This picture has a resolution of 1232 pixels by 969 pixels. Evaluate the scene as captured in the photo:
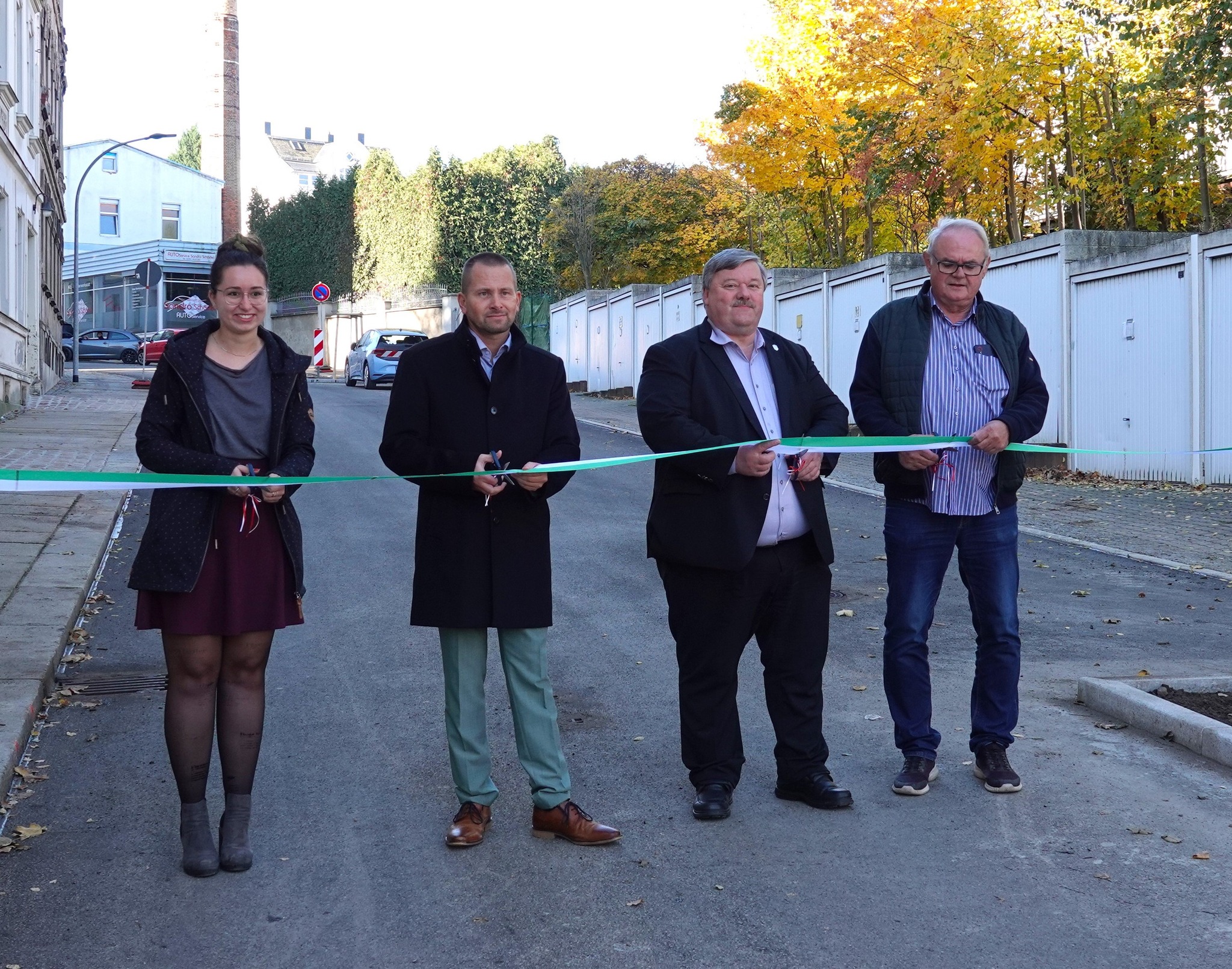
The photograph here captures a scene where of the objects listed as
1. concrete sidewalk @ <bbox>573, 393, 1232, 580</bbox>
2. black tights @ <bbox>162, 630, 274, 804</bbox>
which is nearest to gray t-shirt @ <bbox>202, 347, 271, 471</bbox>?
black tights @ <bbox>162, 630, 274, 804</bbox>

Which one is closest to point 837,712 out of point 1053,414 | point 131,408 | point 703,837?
point 703,837

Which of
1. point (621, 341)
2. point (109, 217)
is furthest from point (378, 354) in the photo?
point (109, 217)

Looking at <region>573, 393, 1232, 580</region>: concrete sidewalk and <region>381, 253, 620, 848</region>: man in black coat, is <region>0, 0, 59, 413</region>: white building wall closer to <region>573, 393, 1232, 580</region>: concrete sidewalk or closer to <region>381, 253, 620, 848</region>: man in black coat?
<region>573, 393, 1232, 580</region>: concrete sidewalk

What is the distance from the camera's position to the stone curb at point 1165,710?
5488 millimetres

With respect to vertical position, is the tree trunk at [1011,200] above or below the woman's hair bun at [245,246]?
Result: above

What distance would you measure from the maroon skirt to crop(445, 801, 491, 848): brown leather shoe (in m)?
0.85

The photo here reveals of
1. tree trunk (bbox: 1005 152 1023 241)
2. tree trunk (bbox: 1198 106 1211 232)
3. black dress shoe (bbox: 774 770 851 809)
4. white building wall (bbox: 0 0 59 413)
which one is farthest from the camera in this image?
tree trunk (bbox: 1005 152 1023 241)

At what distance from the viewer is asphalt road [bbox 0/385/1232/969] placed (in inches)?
147

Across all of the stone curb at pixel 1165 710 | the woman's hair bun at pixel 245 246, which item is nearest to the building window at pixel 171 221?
the stone curb at pixel 1165 710

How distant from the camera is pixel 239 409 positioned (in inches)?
173

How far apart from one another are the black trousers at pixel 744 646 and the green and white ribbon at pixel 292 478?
0.35 m

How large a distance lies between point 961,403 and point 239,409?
2.57 metres

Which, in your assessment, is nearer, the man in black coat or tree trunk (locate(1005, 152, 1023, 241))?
the man in black coat

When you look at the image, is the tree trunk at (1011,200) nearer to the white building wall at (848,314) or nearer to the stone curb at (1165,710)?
the white building wall at (848,314)
